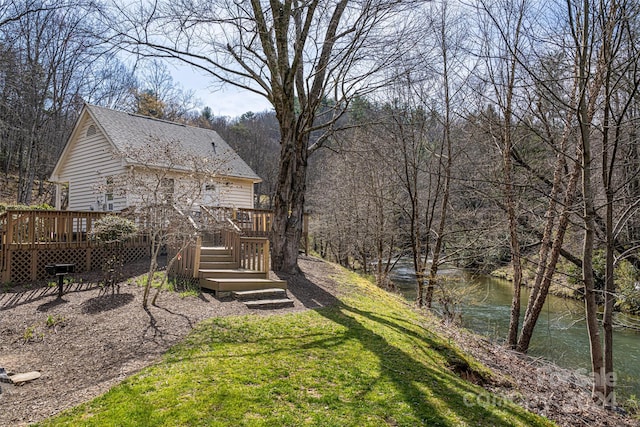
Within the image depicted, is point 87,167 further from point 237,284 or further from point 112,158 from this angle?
point 237,284

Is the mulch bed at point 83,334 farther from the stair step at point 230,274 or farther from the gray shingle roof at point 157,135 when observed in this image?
the gray shingle roof at point 157,135

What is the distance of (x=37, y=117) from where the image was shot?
65.1 feet

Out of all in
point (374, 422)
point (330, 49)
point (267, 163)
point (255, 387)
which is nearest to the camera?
point (374, 422)

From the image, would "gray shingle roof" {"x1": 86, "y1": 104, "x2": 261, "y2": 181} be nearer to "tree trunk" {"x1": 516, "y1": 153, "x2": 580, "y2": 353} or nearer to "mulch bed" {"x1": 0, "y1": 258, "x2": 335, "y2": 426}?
"mulch bed" {"x1": 0, "y1": 258, "x2": 335, "y2": 426}

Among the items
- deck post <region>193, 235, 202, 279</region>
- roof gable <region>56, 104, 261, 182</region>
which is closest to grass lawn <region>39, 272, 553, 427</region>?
deck post <region>193, 235, 202, 279</region>

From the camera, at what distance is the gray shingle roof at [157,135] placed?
14.7 metres

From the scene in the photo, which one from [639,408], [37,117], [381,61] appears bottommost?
[639,408]

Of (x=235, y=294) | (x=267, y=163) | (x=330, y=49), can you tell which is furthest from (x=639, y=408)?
(x=267, y=163)

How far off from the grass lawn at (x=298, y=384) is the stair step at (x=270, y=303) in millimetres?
817

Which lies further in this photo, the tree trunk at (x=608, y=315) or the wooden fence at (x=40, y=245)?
the wooden fence at (x=40, y=245)

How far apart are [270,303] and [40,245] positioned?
19.8 ft

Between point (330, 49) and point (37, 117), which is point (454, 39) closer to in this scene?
point (330, 49)

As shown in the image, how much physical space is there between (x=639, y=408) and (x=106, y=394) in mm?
8278

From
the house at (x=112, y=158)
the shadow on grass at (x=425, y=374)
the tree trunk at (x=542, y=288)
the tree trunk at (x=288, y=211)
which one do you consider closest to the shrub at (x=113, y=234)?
the tree trunk at (x=288, y=211)
